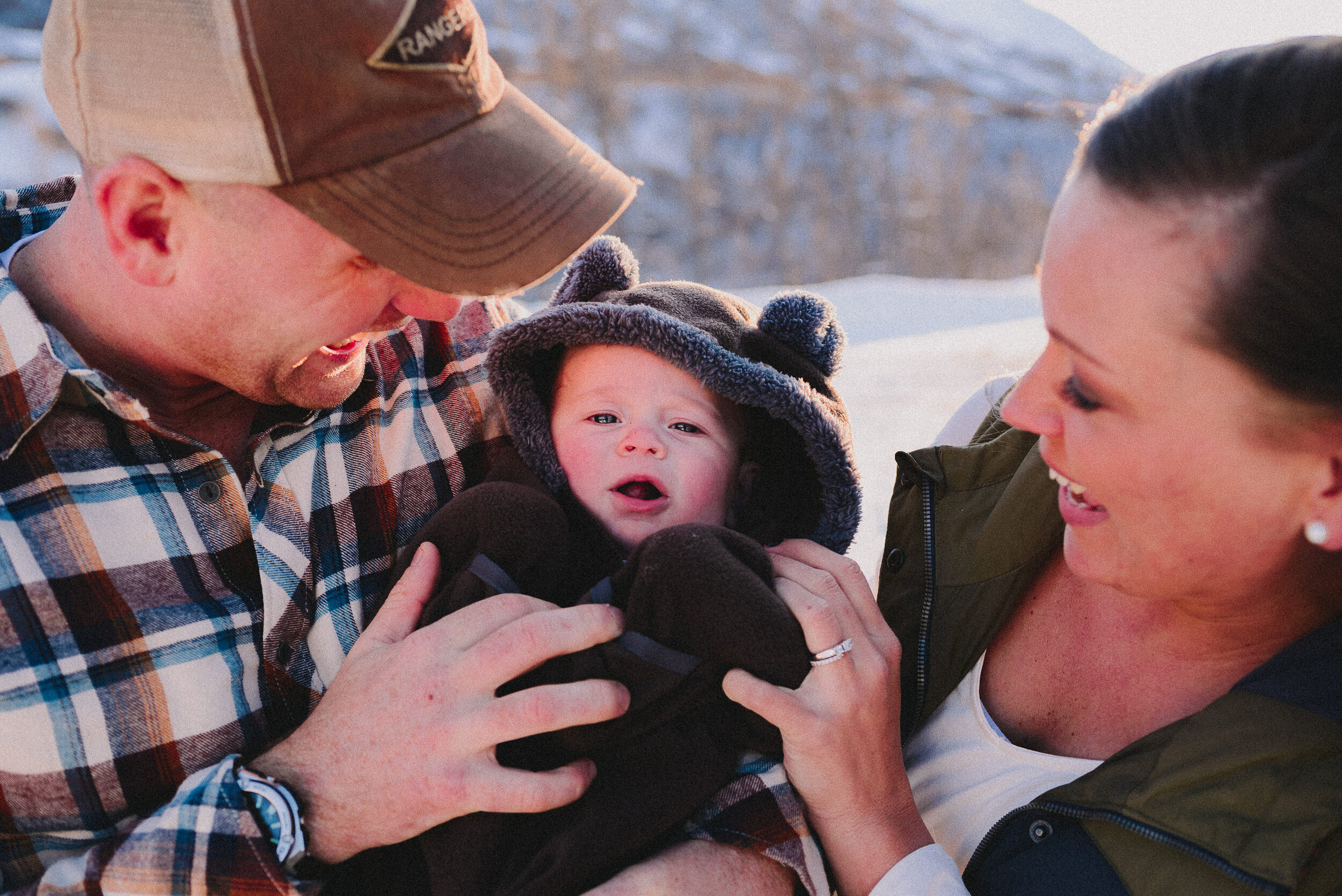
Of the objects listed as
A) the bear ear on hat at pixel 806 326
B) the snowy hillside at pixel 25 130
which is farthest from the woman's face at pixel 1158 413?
the snowy hillside at pixel 25 130

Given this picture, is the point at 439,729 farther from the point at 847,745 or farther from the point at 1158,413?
the point at 1158,413

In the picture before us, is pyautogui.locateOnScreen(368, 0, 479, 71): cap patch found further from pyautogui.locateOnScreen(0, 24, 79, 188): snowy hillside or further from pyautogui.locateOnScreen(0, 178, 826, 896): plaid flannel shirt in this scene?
pyautogui.locateOnScreen(0, 24, 79, 188): snowy hillside

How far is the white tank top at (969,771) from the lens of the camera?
1.68 meters

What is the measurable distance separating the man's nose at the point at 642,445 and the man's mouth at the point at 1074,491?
2.65ft

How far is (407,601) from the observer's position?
182 centimetres

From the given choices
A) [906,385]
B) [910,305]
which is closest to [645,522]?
[906,385]

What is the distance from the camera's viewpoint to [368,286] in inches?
71.5

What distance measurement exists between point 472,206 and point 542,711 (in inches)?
35.6

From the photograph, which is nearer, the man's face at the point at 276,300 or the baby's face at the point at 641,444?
the man's face at the point at 276,300

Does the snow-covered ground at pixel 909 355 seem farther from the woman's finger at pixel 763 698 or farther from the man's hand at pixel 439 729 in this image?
the man's hand at pixel 439 729

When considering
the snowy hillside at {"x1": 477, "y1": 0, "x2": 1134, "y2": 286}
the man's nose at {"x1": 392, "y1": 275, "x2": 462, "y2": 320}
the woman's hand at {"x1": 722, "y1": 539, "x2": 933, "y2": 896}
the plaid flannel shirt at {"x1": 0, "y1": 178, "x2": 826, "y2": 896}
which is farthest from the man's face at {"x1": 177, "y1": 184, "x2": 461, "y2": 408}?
the snowy hillside at {"x1": 477, "y1": 0, "x2": 1134, "y2": 286}

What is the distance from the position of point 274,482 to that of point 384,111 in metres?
0.76

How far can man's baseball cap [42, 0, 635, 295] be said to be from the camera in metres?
A: 1.55

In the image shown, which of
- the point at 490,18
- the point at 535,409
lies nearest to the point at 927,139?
the point at 490,18
